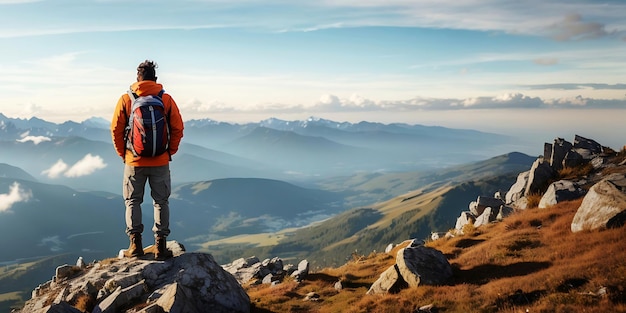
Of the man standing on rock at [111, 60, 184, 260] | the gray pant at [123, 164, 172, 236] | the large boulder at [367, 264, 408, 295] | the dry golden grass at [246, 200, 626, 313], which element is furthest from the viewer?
the large boulder at [367, 264, 408, 295]

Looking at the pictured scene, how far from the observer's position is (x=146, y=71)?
15492 mm

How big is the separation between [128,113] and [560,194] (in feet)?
84.0

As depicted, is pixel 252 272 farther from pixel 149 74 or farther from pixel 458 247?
pixel 149 74

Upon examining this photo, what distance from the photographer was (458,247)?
2298cm

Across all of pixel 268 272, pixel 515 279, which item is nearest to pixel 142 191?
pixel 268 272

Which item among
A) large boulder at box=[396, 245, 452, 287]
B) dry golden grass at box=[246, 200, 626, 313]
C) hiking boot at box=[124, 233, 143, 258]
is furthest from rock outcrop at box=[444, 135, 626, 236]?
hiking boot at box=[124, 233, 143, 258]

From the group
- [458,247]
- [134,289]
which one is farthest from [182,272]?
[458,247]

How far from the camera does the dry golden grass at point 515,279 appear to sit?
12391 millimetres

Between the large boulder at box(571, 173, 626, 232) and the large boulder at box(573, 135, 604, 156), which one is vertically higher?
the large boulder at box(573, 135, 604, 156)

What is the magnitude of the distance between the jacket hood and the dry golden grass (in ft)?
33.1

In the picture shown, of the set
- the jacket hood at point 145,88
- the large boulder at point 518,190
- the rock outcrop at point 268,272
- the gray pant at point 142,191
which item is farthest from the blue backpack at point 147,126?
the large boulder at point 518,190

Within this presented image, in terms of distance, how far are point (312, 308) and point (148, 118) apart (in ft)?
35.6

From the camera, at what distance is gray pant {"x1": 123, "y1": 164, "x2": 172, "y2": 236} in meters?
15.7

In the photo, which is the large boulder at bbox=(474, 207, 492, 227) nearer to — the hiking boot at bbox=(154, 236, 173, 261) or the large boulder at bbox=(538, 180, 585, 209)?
the large boulder at bbox=(538, 180, 585, 209)
